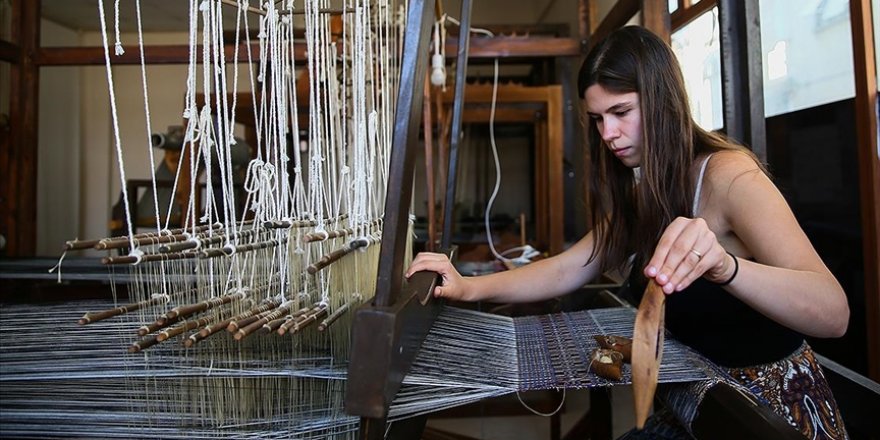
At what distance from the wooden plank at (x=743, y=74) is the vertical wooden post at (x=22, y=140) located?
253cm

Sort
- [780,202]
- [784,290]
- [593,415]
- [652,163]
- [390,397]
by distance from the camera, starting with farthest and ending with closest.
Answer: [593,415], [652,163], [780,202], [784,290], [390,397]

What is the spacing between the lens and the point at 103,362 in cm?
82

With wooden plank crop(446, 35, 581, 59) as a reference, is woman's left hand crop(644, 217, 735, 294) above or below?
below

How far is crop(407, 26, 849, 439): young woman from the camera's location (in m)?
0.76

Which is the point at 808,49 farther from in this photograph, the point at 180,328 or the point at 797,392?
the point at 180,328

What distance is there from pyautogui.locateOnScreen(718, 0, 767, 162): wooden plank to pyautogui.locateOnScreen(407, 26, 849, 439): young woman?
1.17 feet

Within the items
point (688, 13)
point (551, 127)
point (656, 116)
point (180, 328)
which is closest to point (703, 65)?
point (688, 13)

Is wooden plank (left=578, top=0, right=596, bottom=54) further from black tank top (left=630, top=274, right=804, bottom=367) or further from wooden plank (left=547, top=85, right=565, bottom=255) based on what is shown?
black tank top (left=630, top=274, right=804, bottom=367)

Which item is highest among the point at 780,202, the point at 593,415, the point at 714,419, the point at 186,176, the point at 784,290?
the point at 186,176

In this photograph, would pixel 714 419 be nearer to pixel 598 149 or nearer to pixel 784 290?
pixel 784 290

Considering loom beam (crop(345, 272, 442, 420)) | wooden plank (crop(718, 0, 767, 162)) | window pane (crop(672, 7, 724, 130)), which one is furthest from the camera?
window pane (crop(672, 7, 724, 130))

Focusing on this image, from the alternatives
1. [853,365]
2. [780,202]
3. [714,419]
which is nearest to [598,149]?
[780,202]

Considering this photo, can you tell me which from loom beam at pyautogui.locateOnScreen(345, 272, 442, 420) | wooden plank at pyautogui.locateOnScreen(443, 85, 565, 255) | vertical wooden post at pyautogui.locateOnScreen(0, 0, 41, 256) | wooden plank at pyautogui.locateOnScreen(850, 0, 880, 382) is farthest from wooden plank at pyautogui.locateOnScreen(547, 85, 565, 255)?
vertical wooden post at pyautogui.locateOnScreen(0, 0, 41, 256)

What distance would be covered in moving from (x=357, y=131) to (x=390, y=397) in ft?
1.53
